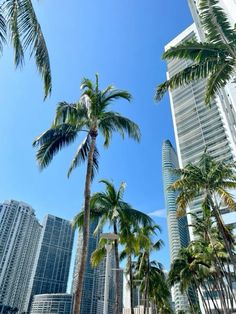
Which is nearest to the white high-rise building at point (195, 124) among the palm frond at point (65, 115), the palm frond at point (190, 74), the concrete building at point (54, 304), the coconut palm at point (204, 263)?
the coconut palm at point (204, 263)

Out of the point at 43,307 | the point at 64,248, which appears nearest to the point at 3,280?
the point at 43,307

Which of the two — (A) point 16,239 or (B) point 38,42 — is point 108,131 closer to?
(B) point 38,42

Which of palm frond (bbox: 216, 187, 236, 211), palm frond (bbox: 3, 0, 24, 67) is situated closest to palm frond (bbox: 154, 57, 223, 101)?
palm frond (bbox: 3, 0, 24, 67)

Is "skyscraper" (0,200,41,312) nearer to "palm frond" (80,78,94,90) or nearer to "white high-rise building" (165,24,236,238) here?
"white high-rise building" (165,24,236,238)

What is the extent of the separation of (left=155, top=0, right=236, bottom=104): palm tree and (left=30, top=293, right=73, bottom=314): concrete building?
128 meters

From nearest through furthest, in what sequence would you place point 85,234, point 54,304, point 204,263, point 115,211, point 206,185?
point 85,234, point 115,211, point 206,185, point 204,263, point 54,304

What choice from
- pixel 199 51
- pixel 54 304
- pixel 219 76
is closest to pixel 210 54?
pixel 199 51

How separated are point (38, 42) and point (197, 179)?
564 inches

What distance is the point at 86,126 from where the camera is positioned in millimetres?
11352

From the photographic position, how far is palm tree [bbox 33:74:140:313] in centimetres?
1037

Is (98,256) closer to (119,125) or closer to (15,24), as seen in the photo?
(119,125)

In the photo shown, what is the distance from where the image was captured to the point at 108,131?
39.5 feet

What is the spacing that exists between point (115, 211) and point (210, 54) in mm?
8260

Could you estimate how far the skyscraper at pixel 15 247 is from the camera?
99812 mm
